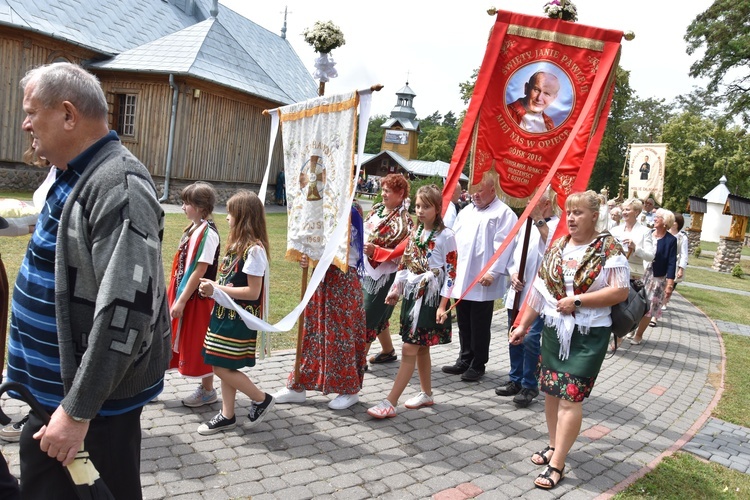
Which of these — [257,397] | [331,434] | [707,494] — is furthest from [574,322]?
[257,397]

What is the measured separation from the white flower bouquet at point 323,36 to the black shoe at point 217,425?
10.2 feet

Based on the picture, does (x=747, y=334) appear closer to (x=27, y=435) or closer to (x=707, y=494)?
(x=707, y=494)

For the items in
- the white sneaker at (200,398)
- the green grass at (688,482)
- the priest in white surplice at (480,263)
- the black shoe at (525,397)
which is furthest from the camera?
the priest in white surplice at (480,263)

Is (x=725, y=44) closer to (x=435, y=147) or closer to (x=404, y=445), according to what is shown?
(x=404, y=445)

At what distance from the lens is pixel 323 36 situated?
5.00 m

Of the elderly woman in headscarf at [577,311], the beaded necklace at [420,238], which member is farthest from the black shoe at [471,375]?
the elderly woman in headscarf at [577,311]

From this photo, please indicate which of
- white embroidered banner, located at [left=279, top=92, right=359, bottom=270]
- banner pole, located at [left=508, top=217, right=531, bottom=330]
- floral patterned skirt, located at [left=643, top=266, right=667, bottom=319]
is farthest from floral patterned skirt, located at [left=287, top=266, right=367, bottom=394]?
floral patterned skirt, located at [left=643, top=266, right=667, bottom=319]

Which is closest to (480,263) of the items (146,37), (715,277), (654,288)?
(654,288)

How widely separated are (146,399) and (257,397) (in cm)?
213

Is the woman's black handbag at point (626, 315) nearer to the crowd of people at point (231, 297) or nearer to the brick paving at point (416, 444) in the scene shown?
the crowd of people at point (231, 297)

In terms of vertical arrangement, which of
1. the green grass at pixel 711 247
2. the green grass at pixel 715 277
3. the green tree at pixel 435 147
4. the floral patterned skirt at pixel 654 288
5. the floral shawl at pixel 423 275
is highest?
the green tree at pixel 435 147

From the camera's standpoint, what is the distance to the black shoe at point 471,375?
20.5 feet

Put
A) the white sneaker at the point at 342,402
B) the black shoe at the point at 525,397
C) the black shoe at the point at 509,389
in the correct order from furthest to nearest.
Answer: the black shoe at the point at 509,389 < the black shoe at the point at 525,397 < the white sneaker at the point at 342,402

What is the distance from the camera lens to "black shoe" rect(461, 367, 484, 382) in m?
6.24
